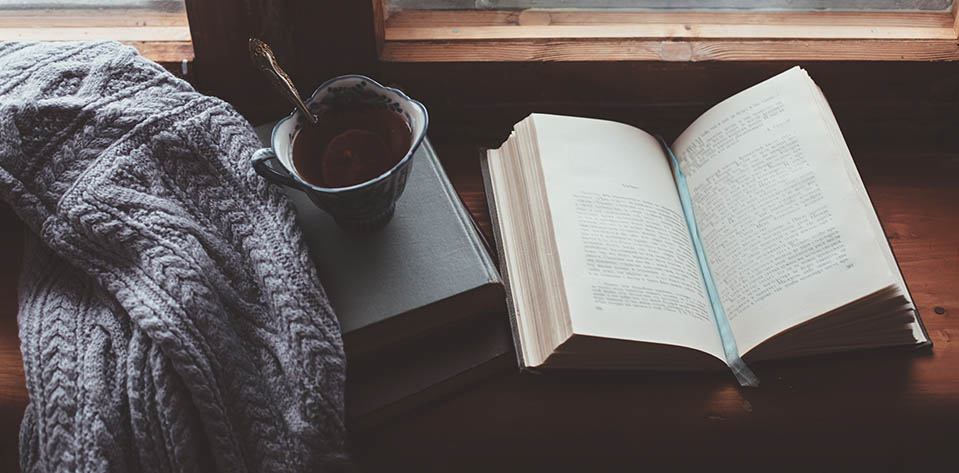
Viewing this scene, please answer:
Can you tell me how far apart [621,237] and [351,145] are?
28 centimetres

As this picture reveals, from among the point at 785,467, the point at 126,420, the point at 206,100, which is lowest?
the point at 785,467

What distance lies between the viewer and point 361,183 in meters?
0.63

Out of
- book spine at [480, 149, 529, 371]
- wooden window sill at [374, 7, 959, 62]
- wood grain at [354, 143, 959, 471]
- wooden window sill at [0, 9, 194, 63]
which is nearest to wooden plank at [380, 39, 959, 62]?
wooden window sill at [374, 7, 959, 62]

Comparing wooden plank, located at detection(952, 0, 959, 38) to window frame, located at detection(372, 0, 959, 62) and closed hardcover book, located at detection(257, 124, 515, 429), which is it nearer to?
window frame, located at detection(372, 0, 959, 62)

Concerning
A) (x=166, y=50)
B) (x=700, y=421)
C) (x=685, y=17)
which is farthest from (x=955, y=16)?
(x=166, y=50)

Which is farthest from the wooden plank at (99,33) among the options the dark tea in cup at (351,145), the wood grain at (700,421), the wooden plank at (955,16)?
the wooden plank at (955,16)

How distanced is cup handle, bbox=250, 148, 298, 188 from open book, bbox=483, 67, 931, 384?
24cm

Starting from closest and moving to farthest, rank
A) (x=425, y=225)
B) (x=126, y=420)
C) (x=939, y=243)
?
(x=126, y=420) → (x=425, y=225) → (x=939, y=243)

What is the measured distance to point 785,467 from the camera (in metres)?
0.71

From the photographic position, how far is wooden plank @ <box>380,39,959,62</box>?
81 centimetres

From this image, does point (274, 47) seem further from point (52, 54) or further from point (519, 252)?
point (519, 252)

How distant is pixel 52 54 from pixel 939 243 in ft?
3.14

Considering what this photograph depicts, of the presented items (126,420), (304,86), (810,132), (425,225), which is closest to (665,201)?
(810,132)

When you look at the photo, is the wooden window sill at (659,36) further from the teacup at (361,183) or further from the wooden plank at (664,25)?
the teacup at (361,183)
